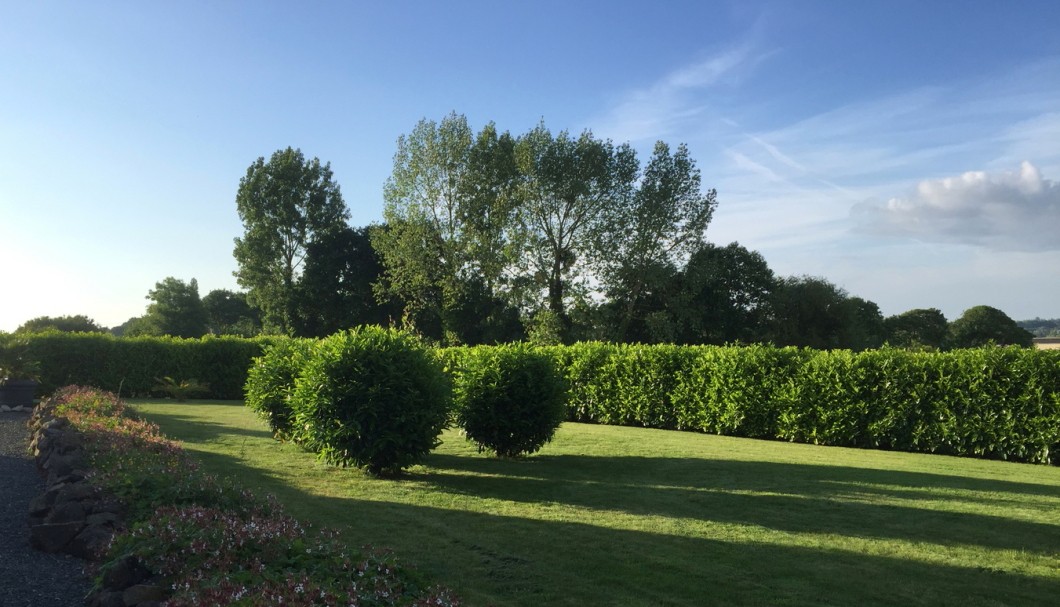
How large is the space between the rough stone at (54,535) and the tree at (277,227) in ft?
136

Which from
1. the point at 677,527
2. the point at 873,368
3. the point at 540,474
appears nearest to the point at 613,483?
the point at 540,474

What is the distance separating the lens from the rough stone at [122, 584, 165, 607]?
414 centimetres

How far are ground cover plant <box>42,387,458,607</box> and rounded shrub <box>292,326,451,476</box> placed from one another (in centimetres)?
279

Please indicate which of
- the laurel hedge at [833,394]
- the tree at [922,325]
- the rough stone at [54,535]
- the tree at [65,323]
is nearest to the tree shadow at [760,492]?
the laurel hedge at [833,394]

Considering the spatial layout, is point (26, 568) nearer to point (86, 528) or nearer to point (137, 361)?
point (86, 528)

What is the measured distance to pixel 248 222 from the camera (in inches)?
1850

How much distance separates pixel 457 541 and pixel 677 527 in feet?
7.54

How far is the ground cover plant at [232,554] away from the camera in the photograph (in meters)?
3.81

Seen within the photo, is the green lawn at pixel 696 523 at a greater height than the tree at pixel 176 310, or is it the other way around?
the tree at pixel 176 310

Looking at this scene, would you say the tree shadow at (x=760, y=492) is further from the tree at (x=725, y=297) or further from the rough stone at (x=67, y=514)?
the tree at (x=725, y=297)

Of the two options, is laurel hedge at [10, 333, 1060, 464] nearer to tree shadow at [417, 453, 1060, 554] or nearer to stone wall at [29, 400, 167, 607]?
tree shadow at [417, 453, 1060, 554]

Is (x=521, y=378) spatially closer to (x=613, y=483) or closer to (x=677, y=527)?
(x=613, y=483)

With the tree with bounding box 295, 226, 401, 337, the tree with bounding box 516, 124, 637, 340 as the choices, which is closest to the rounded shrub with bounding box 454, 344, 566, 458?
the tree with bounding box 516, 124, 637, 340

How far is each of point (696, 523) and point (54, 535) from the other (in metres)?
5.97
